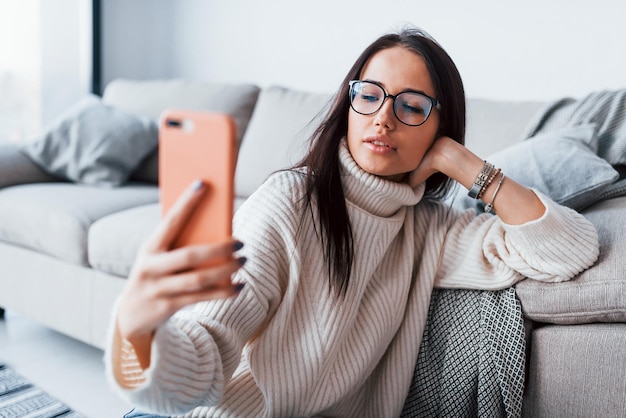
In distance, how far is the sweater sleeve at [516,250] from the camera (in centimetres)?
108

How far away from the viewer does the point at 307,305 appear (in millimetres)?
1005

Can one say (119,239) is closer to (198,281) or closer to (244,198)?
(244,198)

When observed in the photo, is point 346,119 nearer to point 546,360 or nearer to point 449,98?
point 449,98

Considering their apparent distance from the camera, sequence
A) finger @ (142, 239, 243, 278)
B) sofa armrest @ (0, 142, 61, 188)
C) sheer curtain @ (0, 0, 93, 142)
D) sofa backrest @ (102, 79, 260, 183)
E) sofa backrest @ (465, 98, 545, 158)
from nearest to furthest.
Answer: finger @ (142, 239, 243, 278) → sofa backrest @ (465, 98, 545, 158) → sofa armrest @ (0, 142, 61, 188) → sofa backrest @ (102, 79, 260, 183) → sheer curtain @ (0, 0, 93, 142)

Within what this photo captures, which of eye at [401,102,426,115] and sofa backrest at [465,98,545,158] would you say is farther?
sofa backrest at [465,98,545,158]

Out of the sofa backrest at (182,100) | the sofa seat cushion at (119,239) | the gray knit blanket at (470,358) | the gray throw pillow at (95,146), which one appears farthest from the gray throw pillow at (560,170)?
the gray throw pillow at (95,146)

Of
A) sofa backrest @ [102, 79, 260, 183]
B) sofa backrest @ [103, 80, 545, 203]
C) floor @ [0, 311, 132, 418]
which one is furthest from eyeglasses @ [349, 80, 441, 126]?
sofa backrest @ [102, 79, 260, 183]

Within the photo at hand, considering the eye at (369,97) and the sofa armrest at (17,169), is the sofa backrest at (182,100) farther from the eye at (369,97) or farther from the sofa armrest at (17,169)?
the eye at (369,97)

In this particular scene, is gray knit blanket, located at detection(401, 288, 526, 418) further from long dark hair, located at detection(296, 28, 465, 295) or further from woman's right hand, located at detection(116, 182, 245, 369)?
woman's right hand, located at detection(116, 182, 245, 369)

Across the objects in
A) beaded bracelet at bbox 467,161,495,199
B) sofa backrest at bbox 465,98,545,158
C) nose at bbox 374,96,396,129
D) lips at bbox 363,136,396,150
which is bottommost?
sofa backrest at bbox 465,98,545,158

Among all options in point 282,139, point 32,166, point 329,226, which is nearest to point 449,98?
point 329,226

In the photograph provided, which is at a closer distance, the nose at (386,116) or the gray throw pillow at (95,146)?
the nose at (386,116)

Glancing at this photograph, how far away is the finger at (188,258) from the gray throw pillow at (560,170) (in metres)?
0.82

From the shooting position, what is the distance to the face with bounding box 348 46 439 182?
100 centimetres
